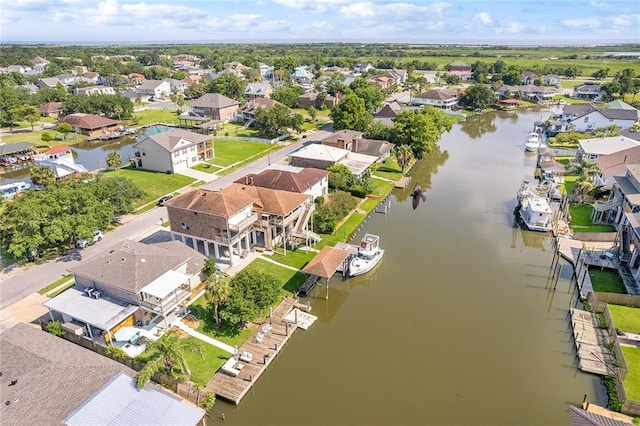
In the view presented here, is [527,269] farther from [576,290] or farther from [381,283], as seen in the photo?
[381,283]

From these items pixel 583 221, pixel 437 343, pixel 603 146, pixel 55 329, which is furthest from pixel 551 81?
pixel 55 329

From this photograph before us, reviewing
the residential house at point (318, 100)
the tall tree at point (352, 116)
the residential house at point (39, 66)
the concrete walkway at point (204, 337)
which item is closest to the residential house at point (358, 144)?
the tall tree at point (352, 116)

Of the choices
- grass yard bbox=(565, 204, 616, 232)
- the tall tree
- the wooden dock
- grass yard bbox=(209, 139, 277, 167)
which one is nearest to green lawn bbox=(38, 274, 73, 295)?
the wooden dock

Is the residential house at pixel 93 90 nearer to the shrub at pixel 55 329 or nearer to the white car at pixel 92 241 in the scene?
the white car at pixel 92 241

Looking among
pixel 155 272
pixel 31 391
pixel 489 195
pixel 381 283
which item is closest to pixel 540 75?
pixel 489 195

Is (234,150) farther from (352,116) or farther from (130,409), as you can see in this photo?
(130,409)

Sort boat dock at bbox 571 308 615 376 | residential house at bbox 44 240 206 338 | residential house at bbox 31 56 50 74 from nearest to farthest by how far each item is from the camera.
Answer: boat dock at bbox 571 308 615 376
residential house at bbox 44 240 206 338
residential house at bbox 31 56 50 74

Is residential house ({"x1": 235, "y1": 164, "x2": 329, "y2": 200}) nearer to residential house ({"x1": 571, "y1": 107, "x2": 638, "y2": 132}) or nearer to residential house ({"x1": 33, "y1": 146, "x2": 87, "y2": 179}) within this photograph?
residential house ({"x1": 33, "y1": 146, "x2": 87, "y2": 179})
